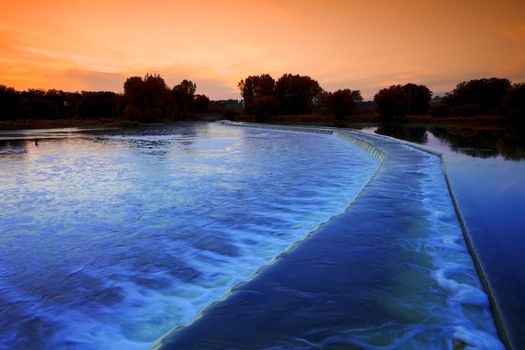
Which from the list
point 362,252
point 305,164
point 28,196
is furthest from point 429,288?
point 305,164

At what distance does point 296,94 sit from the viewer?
251 feet

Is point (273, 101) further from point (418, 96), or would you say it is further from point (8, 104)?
point (8, 104)

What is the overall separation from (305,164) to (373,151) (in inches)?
156

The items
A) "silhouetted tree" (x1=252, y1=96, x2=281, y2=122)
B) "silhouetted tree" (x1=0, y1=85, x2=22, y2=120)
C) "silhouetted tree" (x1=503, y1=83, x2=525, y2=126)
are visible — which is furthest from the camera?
"silhouetted tree" (x1=252, y1=96, x2=281, y2=122)

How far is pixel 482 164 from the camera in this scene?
1186 centimetres

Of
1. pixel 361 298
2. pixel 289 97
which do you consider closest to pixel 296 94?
pixel 289 97

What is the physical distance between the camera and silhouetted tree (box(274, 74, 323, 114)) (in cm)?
7656

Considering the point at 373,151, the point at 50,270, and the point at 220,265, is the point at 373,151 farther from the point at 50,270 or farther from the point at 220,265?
the point at 50,270

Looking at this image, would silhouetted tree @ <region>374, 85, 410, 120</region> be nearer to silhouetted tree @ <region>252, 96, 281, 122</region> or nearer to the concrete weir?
silhouetted tree @ <region>252, 96, 281, 122</region>

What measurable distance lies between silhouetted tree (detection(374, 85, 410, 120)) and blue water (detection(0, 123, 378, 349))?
42607 mm

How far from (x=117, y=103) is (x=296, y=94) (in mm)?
36466

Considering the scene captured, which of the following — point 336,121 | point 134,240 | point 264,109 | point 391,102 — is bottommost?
point 134,240

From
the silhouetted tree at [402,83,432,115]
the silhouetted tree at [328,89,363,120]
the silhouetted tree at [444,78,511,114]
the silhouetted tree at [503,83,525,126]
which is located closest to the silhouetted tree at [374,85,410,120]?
the silhouetted tree at [328,89,363,120]

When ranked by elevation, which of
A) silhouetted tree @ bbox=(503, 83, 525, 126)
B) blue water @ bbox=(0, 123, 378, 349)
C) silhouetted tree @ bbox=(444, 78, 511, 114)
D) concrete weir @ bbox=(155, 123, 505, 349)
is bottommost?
blue water @ bbox=(0, 123, 378, 349)
